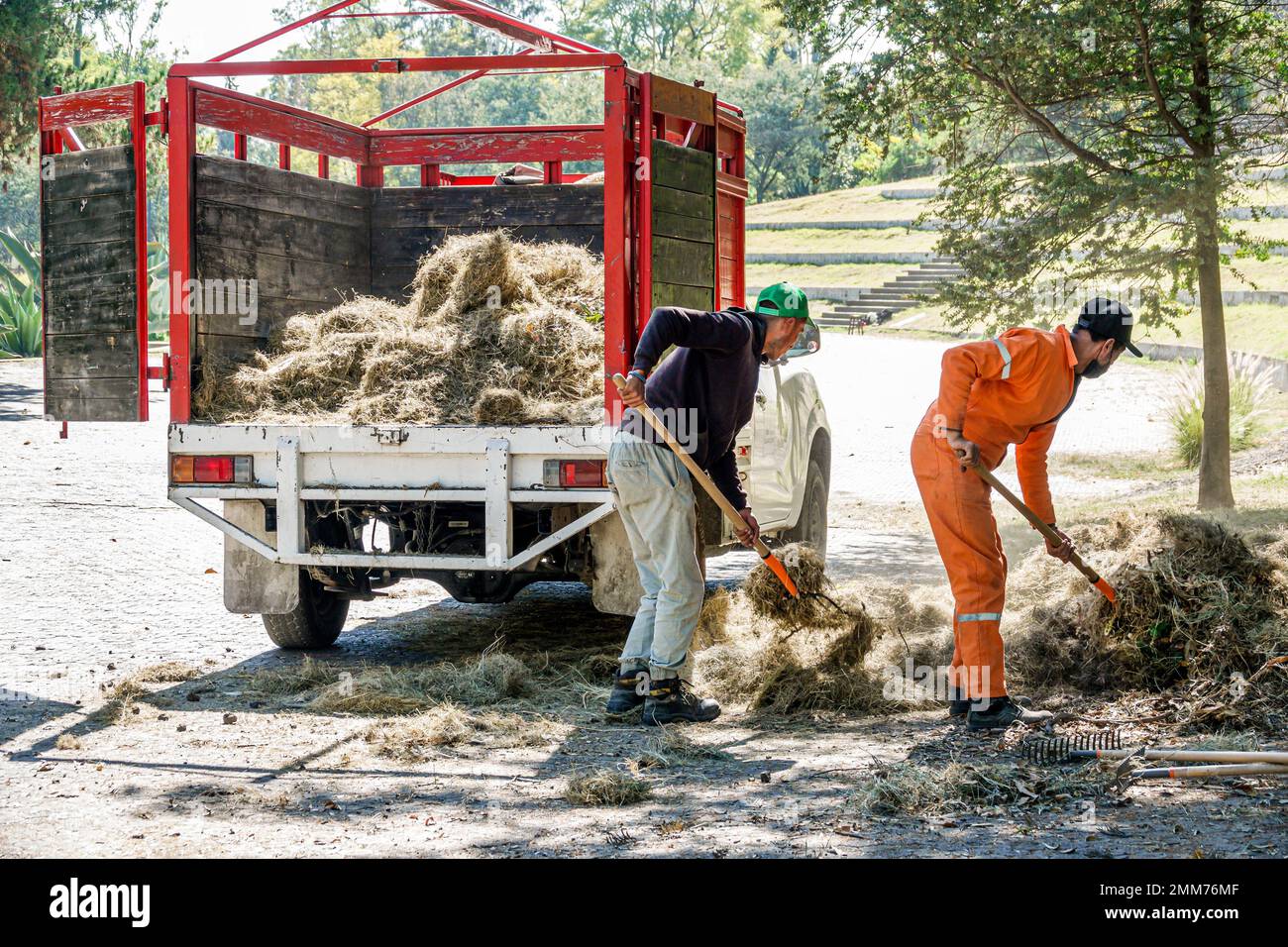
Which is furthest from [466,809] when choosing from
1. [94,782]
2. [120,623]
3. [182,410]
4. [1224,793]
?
[120,623]

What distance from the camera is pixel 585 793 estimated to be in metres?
4.64

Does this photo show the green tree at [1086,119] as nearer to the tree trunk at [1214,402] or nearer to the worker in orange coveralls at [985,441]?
the tree trunk at [1214,402]

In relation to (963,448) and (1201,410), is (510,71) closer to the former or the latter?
(963,448)

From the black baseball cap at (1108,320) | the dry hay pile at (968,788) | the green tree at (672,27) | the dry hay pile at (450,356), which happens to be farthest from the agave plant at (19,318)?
the green tree at (672,27)

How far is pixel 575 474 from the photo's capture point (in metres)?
6.41

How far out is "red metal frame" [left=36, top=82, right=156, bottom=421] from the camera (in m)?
6.71

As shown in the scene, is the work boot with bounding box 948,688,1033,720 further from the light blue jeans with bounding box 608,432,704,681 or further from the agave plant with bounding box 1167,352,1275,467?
the agave plant with bounding box 1167,352,1275,467

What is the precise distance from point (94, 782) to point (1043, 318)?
9.23 m

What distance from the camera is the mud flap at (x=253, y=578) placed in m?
6.89

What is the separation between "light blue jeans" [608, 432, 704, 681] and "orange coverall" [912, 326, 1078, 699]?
971mm

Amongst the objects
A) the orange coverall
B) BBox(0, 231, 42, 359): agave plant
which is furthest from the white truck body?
BBox(0, 231, 42, 359): agave plant

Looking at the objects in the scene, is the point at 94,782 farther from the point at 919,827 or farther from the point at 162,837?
the point at 919,827

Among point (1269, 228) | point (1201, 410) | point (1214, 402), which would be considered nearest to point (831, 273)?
point (1269, 228)

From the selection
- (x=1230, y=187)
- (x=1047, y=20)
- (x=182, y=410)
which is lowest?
(x=182, y=410)
